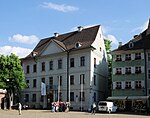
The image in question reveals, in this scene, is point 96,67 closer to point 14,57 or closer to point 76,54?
point 76,54

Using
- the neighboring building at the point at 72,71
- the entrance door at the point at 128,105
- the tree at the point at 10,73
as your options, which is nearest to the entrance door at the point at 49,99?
the neighboring building at the point at 72,71

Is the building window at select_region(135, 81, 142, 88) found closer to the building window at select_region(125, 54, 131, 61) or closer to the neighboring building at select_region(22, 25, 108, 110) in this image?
the building window at select_region(125, 54, 131, 61)

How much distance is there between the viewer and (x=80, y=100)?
59188 millimetres

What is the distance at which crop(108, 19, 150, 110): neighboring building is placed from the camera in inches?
2185

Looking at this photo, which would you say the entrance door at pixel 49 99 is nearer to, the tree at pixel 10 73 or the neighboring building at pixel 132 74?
the tree at pixel 10 73

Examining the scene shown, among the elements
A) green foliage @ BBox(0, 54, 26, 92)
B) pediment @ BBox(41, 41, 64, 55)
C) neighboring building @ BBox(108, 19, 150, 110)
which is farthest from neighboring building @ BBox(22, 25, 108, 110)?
green foliage @ BBox(0, 54, 26, 92)

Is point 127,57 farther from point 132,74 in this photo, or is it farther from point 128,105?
point 128,105

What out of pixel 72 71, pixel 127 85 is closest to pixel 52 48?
pixel 72 71

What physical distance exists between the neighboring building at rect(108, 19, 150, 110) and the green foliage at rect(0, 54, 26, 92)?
54.1 ft

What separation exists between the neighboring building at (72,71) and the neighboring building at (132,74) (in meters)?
4.12

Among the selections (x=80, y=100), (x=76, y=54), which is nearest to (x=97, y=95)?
(x=80, y=100)

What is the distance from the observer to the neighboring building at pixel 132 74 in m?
55.5

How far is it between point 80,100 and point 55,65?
914 cm

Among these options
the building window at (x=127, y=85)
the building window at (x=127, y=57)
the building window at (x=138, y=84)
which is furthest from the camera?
the building window at (x=127, y=57)
